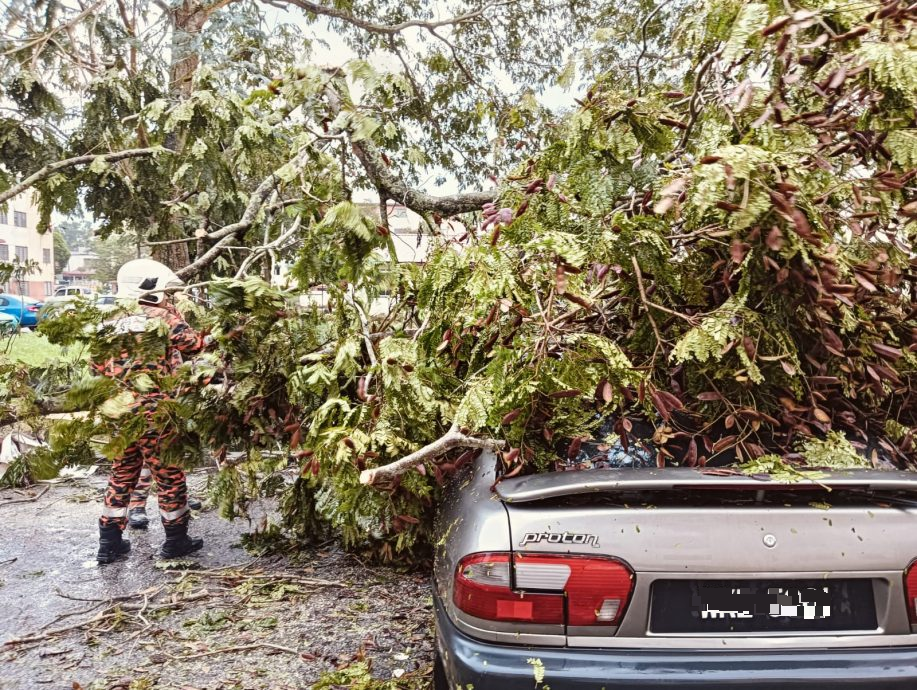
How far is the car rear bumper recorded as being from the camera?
1869mm

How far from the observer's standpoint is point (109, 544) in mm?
4527

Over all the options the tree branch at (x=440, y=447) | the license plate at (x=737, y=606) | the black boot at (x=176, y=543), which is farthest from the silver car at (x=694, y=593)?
the black boot at (x=176, y=543)

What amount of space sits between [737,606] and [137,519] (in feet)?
15.7

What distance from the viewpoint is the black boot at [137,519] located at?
5.29 meters

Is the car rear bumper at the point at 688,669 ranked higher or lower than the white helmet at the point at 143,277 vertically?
lower

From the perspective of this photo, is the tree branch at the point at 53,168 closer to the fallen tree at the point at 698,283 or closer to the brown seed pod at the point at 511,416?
the fallen tree at the point at 698,283

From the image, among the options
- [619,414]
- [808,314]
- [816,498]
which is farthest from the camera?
[619,414]

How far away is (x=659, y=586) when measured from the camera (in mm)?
1956

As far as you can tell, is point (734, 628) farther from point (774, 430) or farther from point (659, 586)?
point (774, 430)

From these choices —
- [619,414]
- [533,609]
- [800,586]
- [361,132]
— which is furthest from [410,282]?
[800,586]

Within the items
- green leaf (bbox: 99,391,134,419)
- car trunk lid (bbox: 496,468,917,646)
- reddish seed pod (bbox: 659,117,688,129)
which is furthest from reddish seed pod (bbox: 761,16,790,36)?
green leaf (bbox: 99,391,134,419)

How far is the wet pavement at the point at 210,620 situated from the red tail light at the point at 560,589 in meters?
1.27

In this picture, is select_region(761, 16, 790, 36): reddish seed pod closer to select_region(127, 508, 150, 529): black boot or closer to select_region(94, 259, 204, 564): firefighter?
select_region(94, 259, 204, 564): firefighter

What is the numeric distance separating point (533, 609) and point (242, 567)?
296cm
